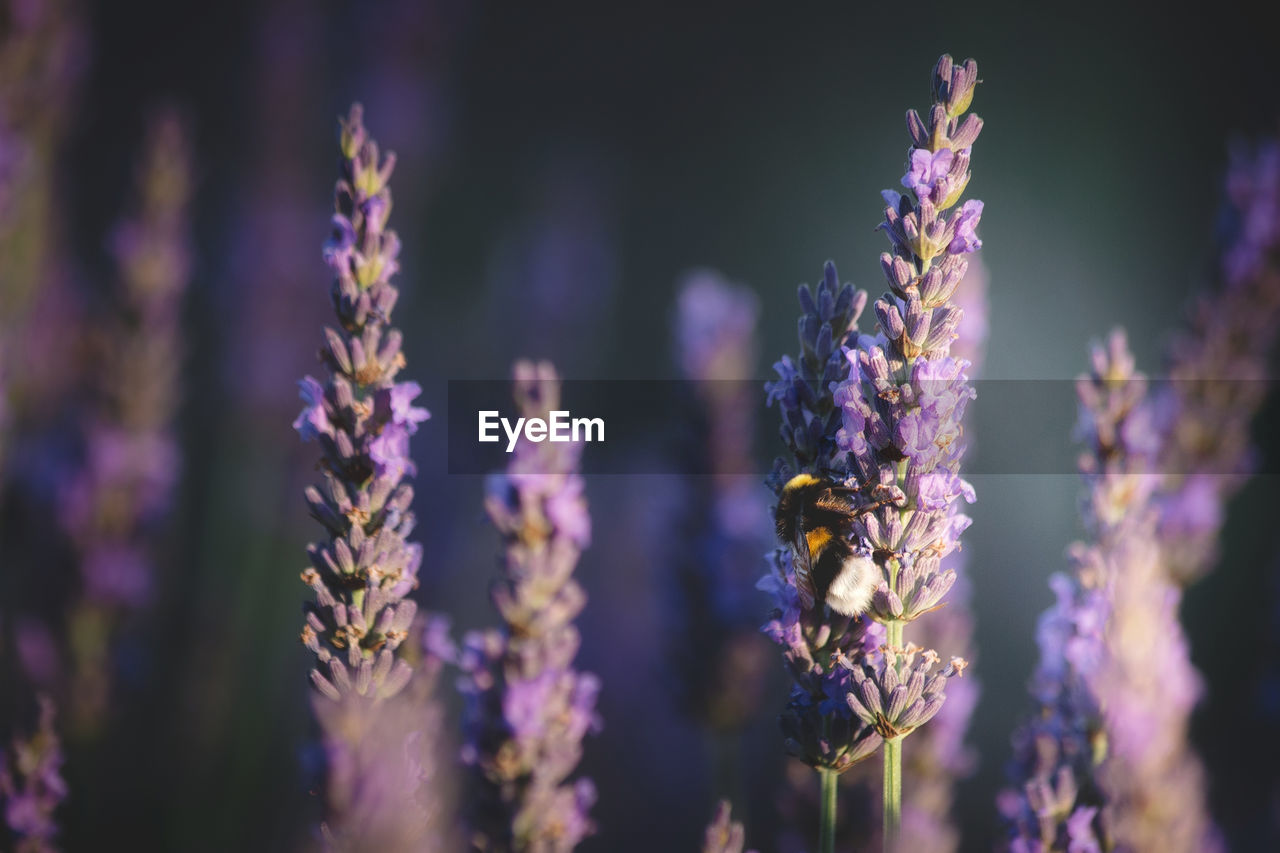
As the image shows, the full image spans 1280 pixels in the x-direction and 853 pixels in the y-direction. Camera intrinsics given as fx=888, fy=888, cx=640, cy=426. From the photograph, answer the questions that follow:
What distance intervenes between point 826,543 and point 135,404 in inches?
54.2

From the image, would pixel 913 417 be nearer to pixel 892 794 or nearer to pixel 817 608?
pixel 817 608

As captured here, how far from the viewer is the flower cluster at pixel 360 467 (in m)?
0.96

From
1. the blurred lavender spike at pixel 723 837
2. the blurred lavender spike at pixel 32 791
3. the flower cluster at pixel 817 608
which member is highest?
the flower cluster at pixel 817 608

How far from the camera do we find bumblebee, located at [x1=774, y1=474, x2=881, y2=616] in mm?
866

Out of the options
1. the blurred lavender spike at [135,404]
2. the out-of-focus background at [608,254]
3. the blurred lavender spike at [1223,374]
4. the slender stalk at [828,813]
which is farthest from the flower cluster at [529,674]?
the blurred lavender spike at [1223,374]

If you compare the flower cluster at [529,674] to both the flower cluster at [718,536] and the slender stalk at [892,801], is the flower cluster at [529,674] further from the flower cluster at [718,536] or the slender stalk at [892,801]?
the flower cluster at [718,536]

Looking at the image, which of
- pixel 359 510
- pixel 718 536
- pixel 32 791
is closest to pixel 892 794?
pixel 359 510

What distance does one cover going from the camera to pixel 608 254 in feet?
10.1

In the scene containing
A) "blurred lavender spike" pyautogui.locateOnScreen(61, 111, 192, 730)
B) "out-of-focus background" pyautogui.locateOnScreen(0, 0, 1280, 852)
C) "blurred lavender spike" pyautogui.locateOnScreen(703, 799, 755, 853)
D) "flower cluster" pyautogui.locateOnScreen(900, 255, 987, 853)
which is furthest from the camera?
"out-of-focus background" pyautogui.locateOnScreen(0, 0, 1280, 852)

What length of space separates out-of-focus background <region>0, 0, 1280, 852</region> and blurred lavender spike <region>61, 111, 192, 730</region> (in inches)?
4.7

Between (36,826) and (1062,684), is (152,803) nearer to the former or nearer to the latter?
(36,826)

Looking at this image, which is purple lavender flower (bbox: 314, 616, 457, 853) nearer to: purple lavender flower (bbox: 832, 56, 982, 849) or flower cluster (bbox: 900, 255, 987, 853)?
purple lavender flower (bbox: 832, 56, 982, 849)

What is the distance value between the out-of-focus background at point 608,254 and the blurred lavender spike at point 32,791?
1.07 ft

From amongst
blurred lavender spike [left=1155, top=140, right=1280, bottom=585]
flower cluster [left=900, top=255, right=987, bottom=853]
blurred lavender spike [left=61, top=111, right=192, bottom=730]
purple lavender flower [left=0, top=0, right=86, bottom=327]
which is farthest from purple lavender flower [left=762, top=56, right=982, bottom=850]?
purple lavender flower [left=0, top=0, right=86, bottom=327]
